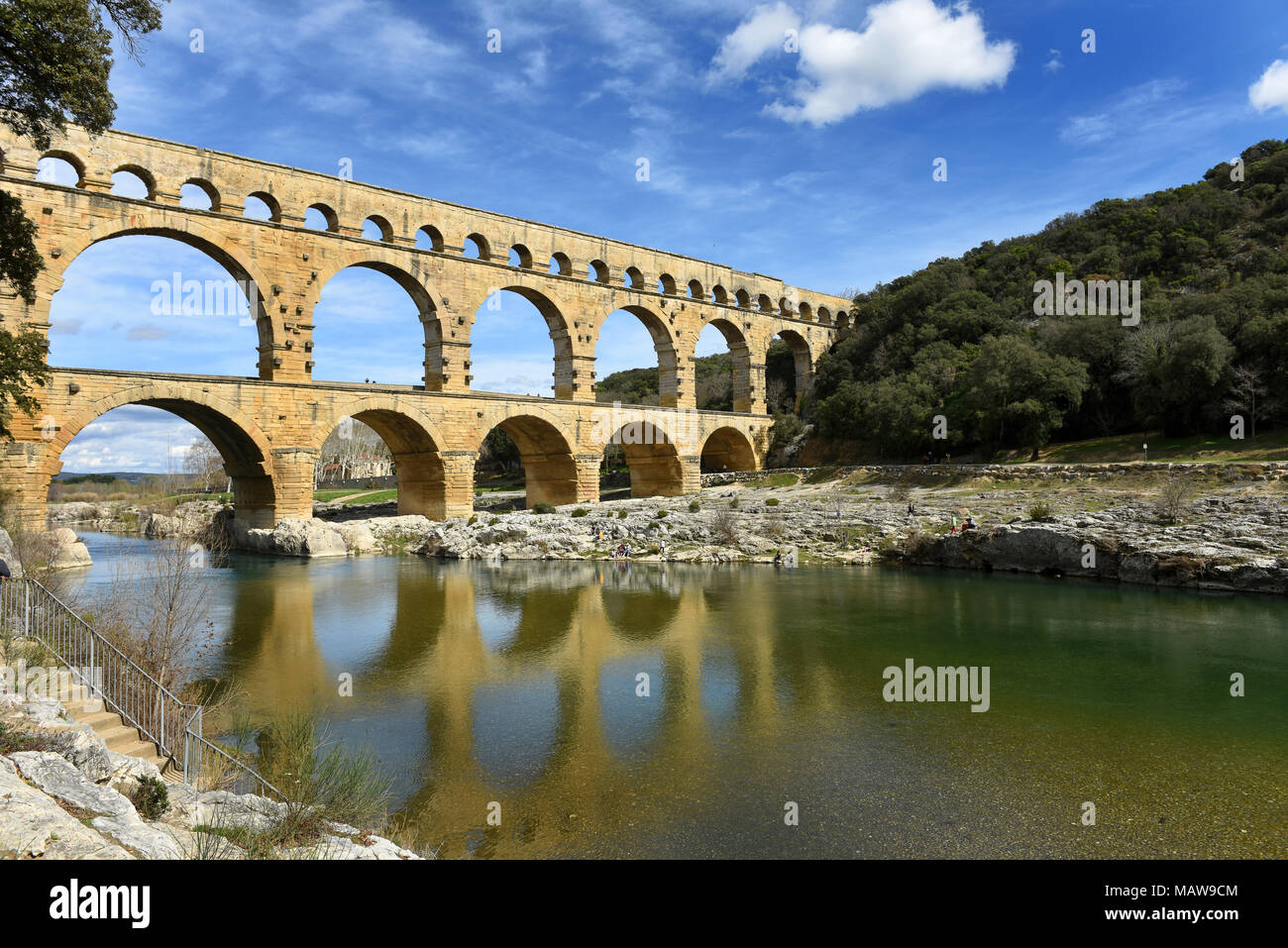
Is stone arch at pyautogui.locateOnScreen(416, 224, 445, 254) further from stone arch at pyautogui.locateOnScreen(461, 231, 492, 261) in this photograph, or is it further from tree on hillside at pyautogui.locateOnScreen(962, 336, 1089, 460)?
tree on hillside at pyautogui.locateOnScreen(962, 336, 1089, 460)

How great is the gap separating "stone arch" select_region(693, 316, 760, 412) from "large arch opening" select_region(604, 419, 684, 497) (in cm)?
735

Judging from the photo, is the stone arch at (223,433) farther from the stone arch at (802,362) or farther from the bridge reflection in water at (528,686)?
the stone arch at (802,362)

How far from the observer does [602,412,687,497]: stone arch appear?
36.3 m

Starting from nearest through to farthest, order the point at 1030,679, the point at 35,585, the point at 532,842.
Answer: the point at 532,842
the point at 35,585
the point at 1030,679

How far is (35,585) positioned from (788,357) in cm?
4711

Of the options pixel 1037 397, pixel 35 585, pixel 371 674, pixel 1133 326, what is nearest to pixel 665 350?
pixel 1037 397

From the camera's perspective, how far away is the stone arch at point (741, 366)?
41.2 metres

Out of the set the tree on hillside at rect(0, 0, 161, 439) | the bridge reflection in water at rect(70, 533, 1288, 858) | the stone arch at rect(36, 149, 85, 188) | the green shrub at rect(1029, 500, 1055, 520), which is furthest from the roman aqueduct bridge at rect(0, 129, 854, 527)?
the green shrub at rect(1029, 500, 1055, 520)

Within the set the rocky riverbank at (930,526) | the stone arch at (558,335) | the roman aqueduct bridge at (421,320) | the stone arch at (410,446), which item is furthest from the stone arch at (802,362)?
the stone arch at (410,446)

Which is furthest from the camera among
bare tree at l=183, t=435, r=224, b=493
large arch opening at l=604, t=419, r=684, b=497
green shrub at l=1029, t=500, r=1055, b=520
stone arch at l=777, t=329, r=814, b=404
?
bare tree at l=183, t=435, r=224, b=493

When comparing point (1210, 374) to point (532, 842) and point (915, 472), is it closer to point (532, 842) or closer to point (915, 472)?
point (915, 472)

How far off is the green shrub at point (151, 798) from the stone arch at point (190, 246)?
2281cm

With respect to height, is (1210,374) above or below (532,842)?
above

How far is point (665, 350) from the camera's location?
38031 mm
